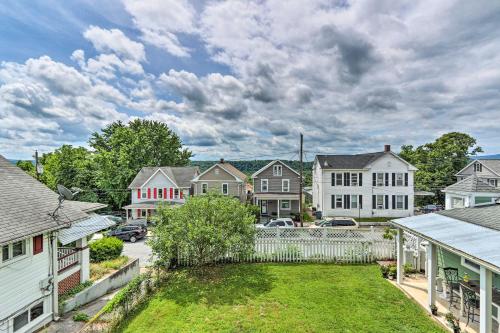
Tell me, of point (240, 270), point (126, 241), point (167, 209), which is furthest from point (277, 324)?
point (126, 241)

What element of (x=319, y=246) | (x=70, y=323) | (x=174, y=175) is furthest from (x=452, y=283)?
(x=174, y=175)

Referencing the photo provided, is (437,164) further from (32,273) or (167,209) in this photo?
(32,273)

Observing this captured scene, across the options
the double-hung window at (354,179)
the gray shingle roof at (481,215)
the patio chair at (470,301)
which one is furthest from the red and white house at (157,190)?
the patio chair at (470,301)

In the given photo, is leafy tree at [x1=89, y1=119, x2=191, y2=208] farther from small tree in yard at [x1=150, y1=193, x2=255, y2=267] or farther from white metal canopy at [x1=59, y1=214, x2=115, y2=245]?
small tree in yard at [x1=150, y1=193, x2=255, y2=267]

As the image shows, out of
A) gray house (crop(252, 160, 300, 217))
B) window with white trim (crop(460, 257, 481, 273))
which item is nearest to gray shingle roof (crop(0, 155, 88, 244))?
window with white trim (crop(460, 257, 481, 273))

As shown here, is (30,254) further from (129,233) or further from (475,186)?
(475,186)

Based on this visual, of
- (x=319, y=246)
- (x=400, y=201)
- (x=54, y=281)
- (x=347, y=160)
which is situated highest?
(x=347, y=160)
